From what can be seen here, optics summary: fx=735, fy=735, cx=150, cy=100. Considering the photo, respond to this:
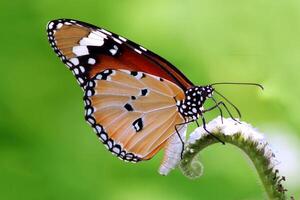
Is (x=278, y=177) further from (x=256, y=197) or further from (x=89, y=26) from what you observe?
(x=256, y=197)

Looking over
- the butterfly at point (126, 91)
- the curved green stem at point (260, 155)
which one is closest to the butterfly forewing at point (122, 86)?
the butterfly at point (126, 91)

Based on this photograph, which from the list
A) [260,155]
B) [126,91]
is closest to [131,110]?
[126,91]

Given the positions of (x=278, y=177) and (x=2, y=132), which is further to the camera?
(x=2, y=132)

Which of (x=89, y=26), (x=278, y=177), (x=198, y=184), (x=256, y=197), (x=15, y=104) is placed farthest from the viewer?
(x=15, y=104)

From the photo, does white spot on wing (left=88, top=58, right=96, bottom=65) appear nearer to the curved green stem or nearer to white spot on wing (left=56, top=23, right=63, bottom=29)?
white spot on wing (left=56, top=23, right=63, bottom=29)

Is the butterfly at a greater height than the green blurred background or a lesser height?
lesser

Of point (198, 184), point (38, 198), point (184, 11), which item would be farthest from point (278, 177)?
point (184, 11)

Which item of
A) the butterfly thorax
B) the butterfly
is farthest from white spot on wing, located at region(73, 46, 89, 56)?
the butterfly thorax
